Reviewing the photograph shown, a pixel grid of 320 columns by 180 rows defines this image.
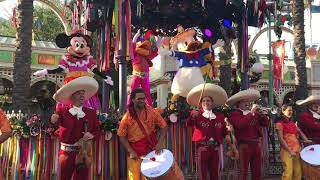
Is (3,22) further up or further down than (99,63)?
further up

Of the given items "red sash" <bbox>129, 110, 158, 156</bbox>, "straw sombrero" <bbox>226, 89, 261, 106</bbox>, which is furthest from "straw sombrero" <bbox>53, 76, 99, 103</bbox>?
"straw sombrero" <bbox>226, 89, 261, 106</bbox>

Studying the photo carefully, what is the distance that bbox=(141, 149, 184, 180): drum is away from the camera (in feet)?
16.9

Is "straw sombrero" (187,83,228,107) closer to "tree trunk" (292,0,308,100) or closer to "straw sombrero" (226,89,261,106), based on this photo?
"straw sombrero" (226,89,261,106)

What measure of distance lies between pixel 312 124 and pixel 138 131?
3562 millimetres

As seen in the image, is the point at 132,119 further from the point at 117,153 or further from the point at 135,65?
the point at 135,65

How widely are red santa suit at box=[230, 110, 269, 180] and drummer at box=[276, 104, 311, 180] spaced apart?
2.79 feet

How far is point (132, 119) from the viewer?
18.7ft

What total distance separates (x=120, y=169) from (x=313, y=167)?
3.08m

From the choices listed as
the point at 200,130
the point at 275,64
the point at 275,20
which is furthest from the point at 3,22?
the point at 200,130

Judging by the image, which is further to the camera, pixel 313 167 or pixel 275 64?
pixel 275 64

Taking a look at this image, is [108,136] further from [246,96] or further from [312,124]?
[312,124]

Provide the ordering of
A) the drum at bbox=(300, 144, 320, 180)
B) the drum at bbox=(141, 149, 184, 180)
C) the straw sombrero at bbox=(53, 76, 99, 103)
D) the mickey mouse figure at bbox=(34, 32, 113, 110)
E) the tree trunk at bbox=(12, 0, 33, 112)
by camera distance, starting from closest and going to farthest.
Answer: the drum at bbox=(141, 149, 184, 180)
the straw sombrero at bbox=(53, 76, 99, 103)
the drum at bbox=(300, 144, 320, 180)
the mickey mouse figure at bbox=(34, 32, 113, 110)
the tree trunk at bbox=(12, 0, 33, 112)

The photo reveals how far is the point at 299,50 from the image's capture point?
16.2m

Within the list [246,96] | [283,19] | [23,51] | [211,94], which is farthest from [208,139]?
[23,51]
